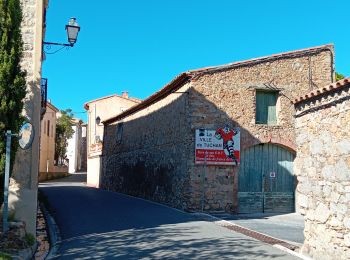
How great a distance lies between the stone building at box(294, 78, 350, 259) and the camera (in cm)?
744

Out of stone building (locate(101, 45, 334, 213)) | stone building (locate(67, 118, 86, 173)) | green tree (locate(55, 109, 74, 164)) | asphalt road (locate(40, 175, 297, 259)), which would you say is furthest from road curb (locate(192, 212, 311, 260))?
stone building (locate(67, 118, 86, 173))

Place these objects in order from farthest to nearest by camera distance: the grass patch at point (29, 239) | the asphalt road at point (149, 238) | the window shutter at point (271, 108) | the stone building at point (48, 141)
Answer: the stone building at point (48, 141)
the window shutter at point (271, 108)
the grass patch at point (29, 239)
the asphalt road at point (149, 238)

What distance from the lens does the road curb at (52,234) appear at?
9.13 m

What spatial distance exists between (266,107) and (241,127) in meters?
1.56

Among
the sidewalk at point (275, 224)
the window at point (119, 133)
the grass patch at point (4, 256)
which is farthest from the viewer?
the window at point (119, 133)

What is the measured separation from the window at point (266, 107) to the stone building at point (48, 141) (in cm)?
2785

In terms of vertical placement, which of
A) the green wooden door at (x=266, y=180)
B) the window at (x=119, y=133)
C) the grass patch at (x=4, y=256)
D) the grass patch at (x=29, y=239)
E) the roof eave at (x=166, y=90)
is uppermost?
the roof eave at (x=166, y=90)

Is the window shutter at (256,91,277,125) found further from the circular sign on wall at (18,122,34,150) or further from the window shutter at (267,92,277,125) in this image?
the circular sign on wall at (18,122,34,150)

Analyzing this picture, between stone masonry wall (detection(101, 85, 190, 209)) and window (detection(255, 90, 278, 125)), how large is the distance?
9.74 feet

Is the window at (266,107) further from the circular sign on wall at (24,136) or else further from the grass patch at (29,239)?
the circular sign on wall at (24,136)

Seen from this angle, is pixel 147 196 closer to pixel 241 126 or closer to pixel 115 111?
pixel 241 126

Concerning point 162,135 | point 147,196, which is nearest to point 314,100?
point 162,135

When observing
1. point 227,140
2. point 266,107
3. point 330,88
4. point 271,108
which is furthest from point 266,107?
point 330,88

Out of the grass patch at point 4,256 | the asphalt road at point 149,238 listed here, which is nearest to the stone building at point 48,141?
the asphalt road at point 149,238
